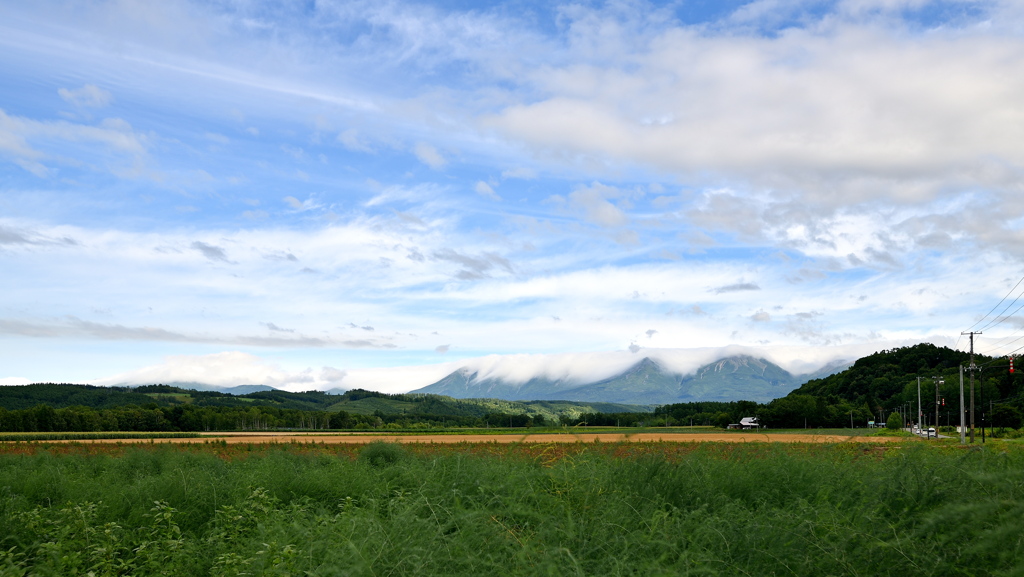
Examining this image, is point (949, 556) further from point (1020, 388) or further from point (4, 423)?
point (1020, 388)

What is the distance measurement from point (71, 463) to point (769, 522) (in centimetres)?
2604

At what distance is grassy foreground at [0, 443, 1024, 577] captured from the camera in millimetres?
6156

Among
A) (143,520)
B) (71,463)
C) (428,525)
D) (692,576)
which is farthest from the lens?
(71,463)

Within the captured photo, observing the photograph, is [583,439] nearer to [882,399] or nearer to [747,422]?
[747,422]

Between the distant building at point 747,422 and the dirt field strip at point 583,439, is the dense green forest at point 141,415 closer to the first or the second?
the dirt field strip at point 583,439

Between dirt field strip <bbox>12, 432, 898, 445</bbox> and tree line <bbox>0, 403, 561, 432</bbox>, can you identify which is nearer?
dirt field strip <bbox>12, 432, 898, 445</bbox>

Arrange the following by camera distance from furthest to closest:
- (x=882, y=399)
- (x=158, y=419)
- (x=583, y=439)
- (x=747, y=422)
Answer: (x=882, y=399) → (x=747, y=422) → (x=158, y=419) → (x=583, y=439)

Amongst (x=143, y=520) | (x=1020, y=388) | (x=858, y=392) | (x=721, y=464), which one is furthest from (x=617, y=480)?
(x=858, y=392)

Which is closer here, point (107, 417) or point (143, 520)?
point (143, 520)

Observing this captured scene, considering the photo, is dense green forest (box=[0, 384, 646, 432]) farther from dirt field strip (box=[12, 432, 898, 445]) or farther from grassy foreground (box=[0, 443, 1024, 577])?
grassy foreground (box=[0, 443, 1024, 577])

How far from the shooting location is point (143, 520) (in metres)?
13.2

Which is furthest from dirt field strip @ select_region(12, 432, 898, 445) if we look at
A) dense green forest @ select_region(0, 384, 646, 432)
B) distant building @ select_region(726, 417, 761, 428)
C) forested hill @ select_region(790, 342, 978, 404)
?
forested hill @ select_region(790, 342, 978, 404)

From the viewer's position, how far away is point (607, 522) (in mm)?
7453

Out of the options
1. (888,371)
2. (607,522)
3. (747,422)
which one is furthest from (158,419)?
(888,371)
